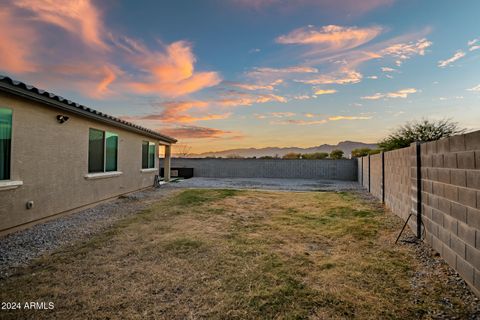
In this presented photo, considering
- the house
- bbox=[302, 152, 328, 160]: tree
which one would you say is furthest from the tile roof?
bbox=[302, 152, 328, 160]: tree

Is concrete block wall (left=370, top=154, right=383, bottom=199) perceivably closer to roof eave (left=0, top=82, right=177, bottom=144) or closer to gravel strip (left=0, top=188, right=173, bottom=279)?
gravel strip (left=0, top=188, right=173, bottom=279)

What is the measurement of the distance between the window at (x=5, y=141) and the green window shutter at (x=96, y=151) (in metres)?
2.48

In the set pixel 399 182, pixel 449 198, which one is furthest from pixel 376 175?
pixel 449 198

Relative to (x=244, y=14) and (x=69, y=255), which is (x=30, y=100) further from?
(x=244, y=14)

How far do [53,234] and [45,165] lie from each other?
1606mm

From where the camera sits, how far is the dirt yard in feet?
7.29

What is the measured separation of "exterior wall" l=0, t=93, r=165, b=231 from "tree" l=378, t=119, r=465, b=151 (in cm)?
1403

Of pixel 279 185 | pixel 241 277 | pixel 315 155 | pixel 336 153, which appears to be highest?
pixel 336 153

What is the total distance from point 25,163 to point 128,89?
6.69 m

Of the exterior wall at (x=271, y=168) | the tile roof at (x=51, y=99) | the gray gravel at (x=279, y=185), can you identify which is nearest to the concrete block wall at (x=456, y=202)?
the tile roof at (x=51, y=99)

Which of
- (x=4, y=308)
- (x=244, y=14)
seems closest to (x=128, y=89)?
(x=244, y=14)

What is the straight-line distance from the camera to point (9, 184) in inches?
170

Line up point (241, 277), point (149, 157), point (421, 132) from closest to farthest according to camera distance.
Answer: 1. point (241, 277)
2. point (149, 157)
3. point (421, 132)

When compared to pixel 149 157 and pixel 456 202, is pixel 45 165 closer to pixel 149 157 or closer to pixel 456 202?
pixel 149 157
